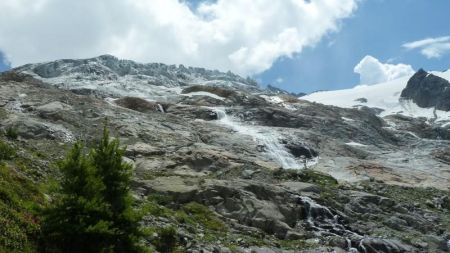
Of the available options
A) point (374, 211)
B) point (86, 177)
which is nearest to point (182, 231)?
point (86, 177)

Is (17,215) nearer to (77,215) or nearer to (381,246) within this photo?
(77,215)

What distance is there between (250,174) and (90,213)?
2904cm

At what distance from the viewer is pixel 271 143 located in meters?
72.7

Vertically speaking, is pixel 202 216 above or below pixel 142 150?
below

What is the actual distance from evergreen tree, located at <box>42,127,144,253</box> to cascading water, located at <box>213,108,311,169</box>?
4499 centimetres

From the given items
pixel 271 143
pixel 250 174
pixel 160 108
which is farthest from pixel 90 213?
pixel 160 108

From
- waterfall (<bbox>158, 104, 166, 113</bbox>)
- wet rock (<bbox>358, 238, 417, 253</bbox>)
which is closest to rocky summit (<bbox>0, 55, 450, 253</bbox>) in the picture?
wet rock (<bbox>358, 238, 417, 253</bbox>)

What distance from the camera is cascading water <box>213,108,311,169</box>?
67125mm

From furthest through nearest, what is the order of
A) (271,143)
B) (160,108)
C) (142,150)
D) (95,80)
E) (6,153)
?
(95,80) → (160,108) → (271,143) → (142,150) → (6,153)

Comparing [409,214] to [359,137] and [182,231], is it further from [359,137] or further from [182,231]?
[359,137]

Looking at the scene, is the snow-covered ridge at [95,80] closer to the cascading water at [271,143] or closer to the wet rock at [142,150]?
the cascading water at [271,143]

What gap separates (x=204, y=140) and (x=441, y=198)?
95.1ft

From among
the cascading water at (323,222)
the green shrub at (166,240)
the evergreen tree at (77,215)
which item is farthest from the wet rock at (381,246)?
the evergreen tree at (77,215)

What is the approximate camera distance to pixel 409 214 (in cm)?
4406
